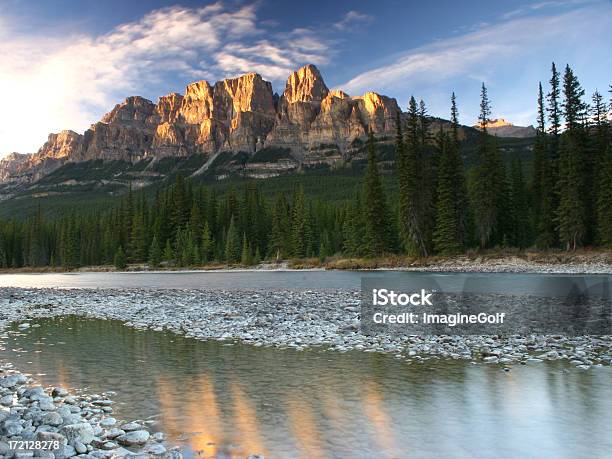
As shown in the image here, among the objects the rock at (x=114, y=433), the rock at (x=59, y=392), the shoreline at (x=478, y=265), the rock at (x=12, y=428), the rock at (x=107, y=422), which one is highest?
the rock at (x=12, y=428)

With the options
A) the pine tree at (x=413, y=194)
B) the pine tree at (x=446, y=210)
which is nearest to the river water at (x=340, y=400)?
the pine tree at (x=446, y=210)

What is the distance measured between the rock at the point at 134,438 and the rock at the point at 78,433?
1.47 ft

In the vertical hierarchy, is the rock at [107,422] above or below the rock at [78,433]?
below

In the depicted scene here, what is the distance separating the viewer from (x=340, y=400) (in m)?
9.77

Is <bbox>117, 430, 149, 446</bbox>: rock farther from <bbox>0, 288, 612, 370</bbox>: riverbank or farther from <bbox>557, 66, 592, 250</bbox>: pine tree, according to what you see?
<bbox>557, 66, 592, 250</bbox>: pine tree

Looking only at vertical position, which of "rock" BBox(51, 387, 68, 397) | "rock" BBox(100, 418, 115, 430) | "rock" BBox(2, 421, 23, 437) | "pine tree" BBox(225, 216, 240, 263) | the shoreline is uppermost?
"pine tree" BBox(225, 216, 240, 263)

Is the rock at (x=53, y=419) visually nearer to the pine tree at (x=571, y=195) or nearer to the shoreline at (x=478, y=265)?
the shoreline at (x=478, y=265)

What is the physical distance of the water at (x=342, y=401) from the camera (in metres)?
7.37

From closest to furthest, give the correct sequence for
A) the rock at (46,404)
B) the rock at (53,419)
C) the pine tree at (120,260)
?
the rock at (53,419)
the rock at (46,404)
the pine tree at (120,260)

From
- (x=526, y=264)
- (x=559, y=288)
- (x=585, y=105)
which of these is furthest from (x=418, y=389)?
(x=585, y=105)

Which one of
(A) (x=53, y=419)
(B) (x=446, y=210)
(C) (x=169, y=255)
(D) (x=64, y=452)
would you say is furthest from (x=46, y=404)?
(C) (x=169, y=255)

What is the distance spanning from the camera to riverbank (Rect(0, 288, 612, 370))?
13820 millimetres

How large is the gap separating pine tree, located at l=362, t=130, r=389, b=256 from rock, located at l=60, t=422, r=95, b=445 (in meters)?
67.1

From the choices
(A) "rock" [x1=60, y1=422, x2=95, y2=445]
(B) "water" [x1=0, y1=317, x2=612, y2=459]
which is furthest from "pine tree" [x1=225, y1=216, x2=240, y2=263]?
(A) "rock" [x1=60, y1=422, x2=95, y2=445]
